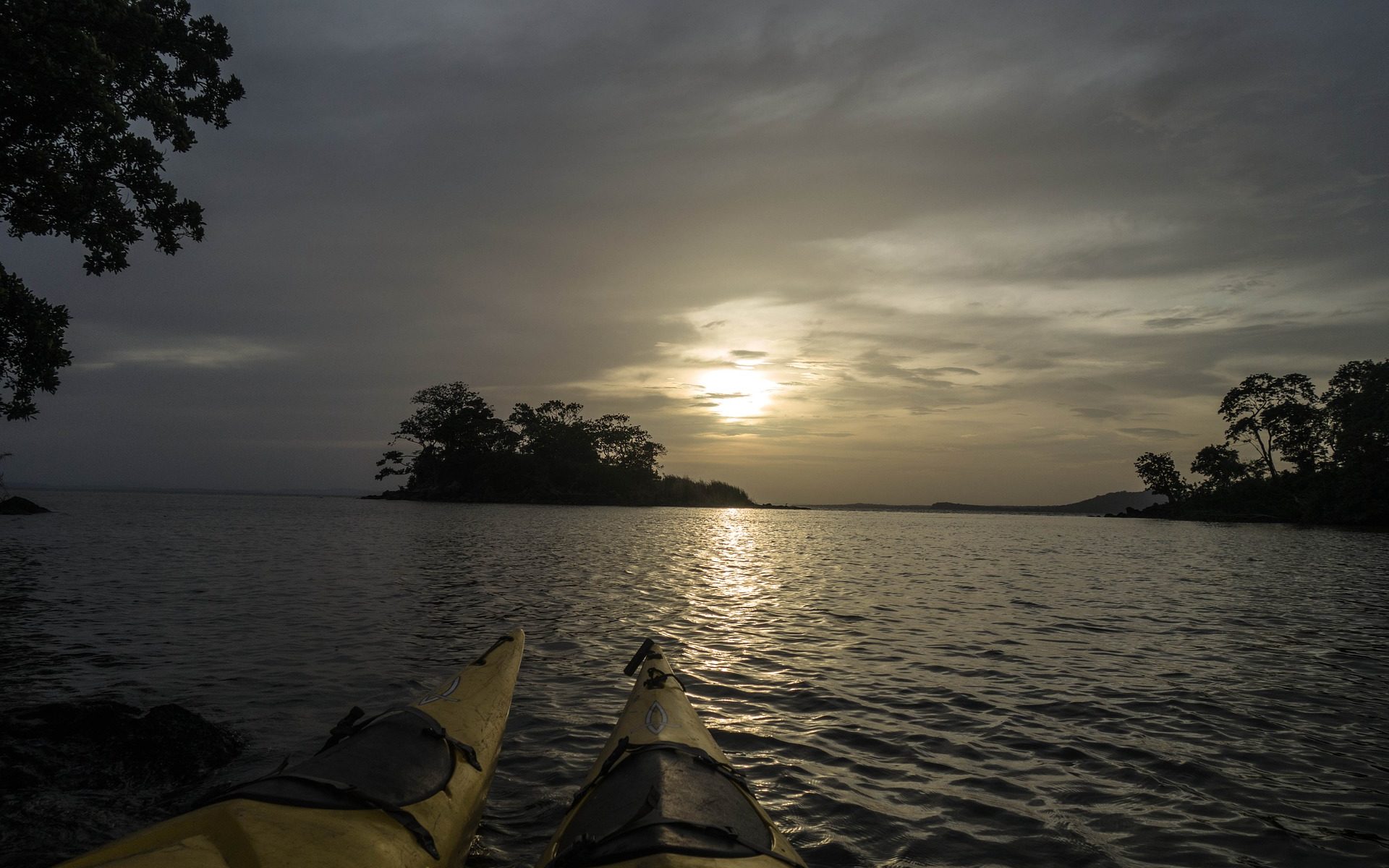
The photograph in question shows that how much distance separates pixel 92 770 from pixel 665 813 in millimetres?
6156

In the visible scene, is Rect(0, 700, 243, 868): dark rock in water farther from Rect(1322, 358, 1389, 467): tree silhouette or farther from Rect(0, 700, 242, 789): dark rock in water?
Rect(1322, 358, 1389, 467): tree silhouette

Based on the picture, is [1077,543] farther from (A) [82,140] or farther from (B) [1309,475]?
(A) [82,140]

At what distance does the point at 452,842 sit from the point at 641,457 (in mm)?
119677

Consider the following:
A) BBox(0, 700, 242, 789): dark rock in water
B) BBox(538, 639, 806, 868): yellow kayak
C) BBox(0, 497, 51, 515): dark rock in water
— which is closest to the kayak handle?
BBox(538, 639, 806, 868): yellow kayak

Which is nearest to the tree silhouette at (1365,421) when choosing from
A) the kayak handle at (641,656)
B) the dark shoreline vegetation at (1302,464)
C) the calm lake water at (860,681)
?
the dark shoreline vegetation at (1302,464)

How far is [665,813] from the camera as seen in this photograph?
3846 mm

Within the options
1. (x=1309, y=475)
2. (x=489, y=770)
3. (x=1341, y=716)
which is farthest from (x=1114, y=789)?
(x=1309, y=475)

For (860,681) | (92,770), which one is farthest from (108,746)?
(860,681)

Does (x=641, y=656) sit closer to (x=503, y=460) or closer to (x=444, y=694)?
(x=444, y=694)

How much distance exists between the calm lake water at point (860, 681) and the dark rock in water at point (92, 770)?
0.07m

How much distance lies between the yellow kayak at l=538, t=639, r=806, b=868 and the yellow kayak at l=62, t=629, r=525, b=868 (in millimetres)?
941

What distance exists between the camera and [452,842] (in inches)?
182

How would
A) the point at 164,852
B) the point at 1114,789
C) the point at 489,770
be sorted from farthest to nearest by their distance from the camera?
the point at 1114,789 → the point at 489,770 → the point at 164,852

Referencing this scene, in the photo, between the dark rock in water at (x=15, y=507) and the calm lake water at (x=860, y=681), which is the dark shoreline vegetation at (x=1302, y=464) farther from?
the dark rock in water at (x=15, y=507)
